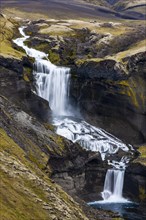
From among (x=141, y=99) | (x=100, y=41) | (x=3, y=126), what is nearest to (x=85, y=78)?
(x=141, y=99)

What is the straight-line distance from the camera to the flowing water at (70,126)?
85312mm

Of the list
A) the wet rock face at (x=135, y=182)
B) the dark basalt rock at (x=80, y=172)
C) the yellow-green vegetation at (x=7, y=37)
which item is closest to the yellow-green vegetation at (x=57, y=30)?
the yellow-green vegetation at (x=7, y=37)

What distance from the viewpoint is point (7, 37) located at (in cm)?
13025

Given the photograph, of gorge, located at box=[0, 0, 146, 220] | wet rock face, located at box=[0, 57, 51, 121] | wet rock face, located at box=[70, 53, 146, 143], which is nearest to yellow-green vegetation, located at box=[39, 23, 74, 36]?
gorge, located at box=[0, 0, 146, 220]

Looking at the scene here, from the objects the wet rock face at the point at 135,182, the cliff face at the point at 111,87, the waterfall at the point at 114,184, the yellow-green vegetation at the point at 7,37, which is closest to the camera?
the waterfall at the point at 114,184

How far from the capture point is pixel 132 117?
106m

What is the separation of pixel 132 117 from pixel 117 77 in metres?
10.3

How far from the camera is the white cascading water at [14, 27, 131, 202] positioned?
85375 mm

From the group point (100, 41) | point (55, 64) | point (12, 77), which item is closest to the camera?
point (12, 77)

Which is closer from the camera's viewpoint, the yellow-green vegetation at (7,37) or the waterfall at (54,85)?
the waterfall at (54,85)

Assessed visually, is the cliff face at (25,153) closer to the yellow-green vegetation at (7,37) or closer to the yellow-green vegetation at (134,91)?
the yellow-green vegetation at (7,37)

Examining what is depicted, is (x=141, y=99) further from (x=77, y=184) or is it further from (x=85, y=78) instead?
(x=77, y=184)

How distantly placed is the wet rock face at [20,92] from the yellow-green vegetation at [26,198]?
45563 mm

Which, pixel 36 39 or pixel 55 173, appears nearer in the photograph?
pixel 55 173
